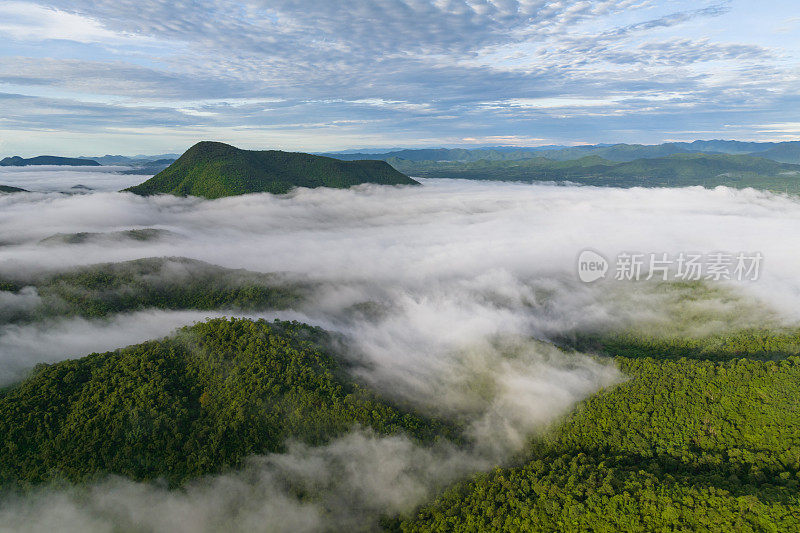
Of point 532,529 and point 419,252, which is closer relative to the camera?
point 532,529

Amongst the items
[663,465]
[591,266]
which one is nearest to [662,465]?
[663,465]

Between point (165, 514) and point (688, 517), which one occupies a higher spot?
point (688, 517)

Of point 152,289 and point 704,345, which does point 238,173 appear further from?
point 704,345

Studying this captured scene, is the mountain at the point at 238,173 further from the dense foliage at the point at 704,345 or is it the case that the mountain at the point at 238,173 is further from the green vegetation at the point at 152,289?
the dense foliage at the point at 704,345

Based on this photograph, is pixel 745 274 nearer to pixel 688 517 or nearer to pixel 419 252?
pixel 419 252

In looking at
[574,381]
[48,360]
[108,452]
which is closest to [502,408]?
[574,381]

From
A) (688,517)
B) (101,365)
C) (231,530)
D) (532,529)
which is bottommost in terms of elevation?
(231,530)

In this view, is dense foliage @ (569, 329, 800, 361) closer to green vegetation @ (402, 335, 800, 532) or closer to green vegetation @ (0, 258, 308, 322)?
green vegetation @ (402, 335, 800, 532)

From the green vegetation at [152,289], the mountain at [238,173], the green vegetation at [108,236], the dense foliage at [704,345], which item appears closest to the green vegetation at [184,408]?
the green vegetation at [152,289]
